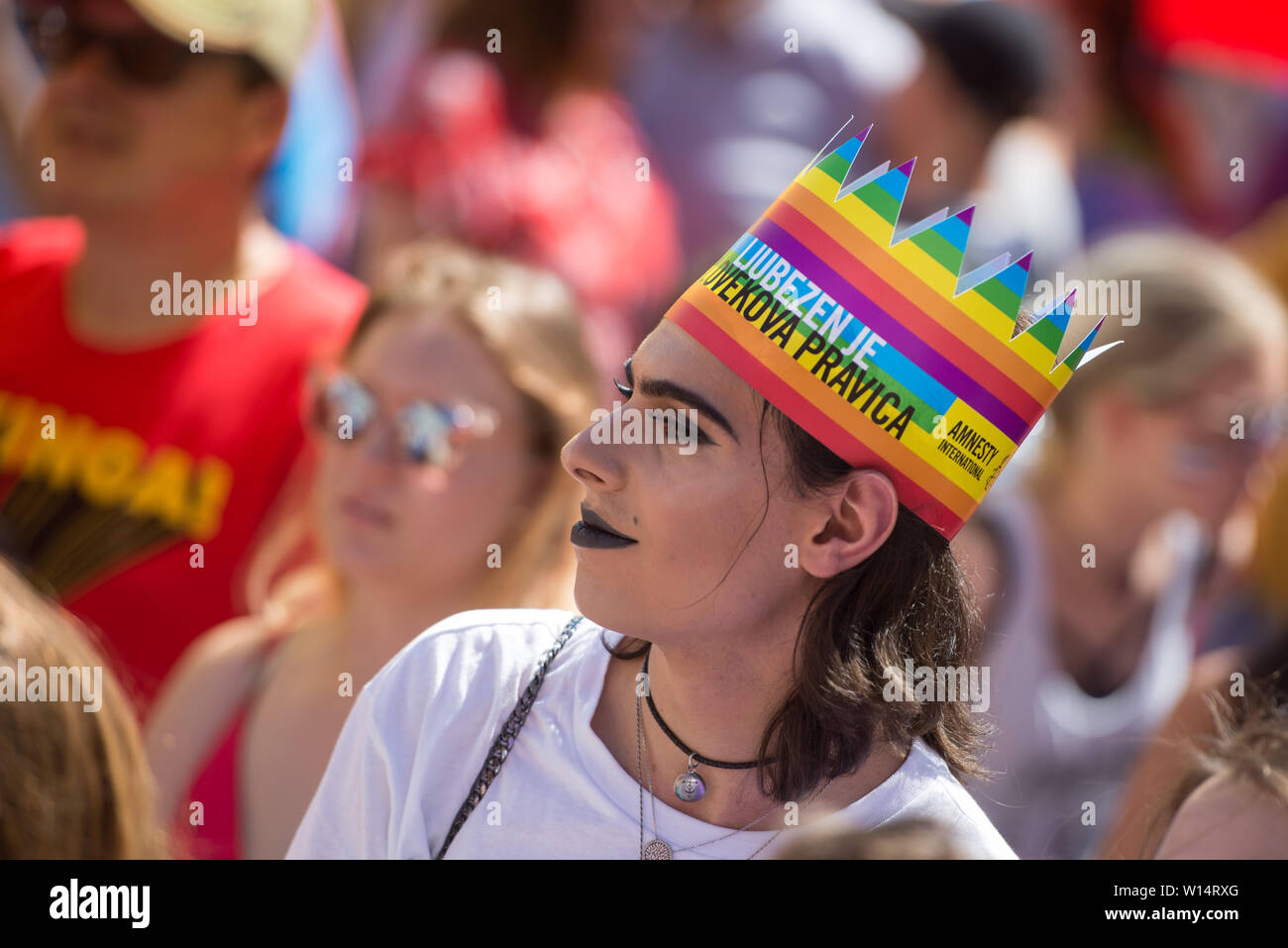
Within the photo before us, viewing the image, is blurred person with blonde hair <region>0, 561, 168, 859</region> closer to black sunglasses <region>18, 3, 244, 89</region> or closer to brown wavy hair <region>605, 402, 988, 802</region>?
brown wavy hair <region>605, 402, 988, 802</region>

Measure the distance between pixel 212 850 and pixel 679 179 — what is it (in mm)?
3055

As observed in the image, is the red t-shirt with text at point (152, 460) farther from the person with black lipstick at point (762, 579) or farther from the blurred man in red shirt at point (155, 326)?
the person with black lipstick at point (762, 579)

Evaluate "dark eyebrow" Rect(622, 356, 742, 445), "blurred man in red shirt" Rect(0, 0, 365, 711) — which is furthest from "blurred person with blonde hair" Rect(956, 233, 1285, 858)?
"blurred man in red shirt" Rect(0, 0, 365, 711)

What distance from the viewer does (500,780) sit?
7.07ft

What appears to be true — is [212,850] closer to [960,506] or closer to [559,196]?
[960,506]

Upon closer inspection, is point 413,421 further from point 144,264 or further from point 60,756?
point 60,756

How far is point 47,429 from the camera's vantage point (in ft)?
12.1

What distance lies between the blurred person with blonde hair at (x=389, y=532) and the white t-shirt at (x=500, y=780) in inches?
35.4

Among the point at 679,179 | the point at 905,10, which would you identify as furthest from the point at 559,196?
the point at 905,10

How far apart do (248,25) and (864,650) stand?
2507 mm

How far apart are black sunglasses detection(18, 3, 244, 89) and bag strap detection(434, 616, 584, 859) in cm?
223
